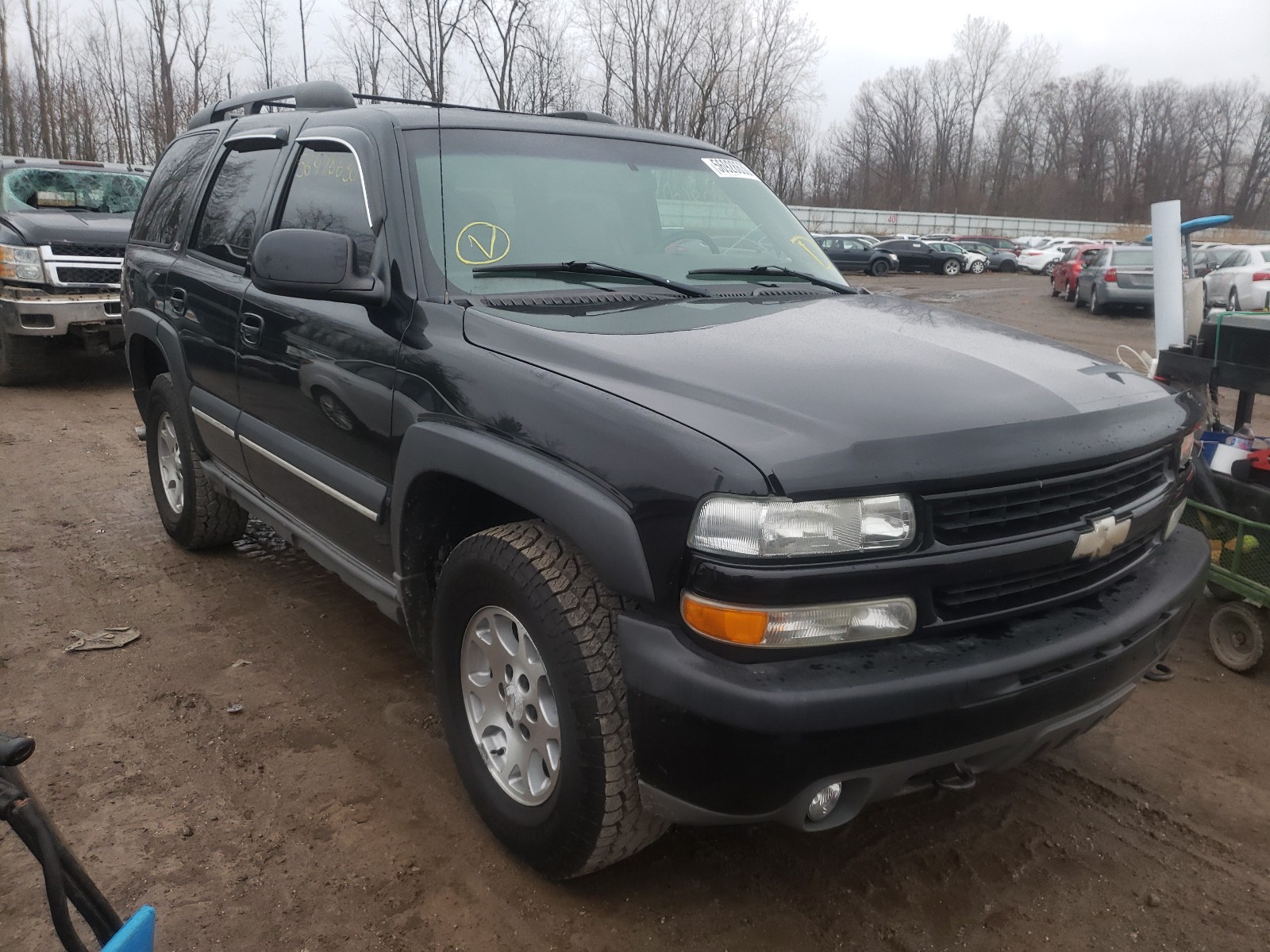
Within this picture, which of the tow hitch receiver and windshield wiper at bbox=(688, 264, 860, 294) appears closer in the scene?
the tow hitch receiver

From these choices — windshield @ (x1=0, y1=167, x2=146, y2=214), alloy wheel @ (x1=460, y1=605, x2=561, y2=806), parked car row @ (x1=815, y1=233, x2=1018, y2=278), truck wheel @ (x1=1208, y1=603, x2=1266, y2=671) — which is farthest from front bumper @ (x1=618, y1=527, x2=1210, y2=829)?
parked car row @ (x1=815, y1=233, x2=1018, y2=278)

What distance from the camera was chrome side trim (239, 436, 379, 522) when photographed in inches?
116

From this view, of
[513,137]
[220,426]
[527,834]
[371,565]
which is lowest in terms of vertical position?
[527,834]

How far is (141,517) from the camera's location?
5.47 m

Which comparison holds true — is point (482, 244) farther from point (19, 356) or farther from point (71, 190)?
point (71, 190)

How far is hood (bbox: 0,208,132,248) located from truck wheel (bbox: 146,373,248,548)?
4.82m

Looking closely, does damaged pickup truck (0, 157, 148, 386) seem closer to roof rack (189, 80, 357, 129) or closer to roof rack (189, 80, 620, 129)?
roof rack (189, 80, 357, 129)

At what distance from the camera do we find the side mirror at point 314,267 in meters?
2.66

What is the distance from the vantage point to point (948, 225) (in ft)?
199

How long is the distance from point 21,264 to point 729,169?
25.7ft

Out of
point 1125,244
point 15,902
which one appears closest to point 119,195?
point 15,902

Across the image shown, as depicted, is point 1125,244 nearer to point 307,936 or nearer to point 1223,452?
point 1223,452

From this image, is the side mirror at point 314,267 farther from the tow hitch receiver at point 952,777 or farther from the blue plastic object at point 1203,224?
the blue plastic object at point 1203,224

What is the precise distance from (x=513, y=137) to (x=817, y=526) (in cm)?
191
